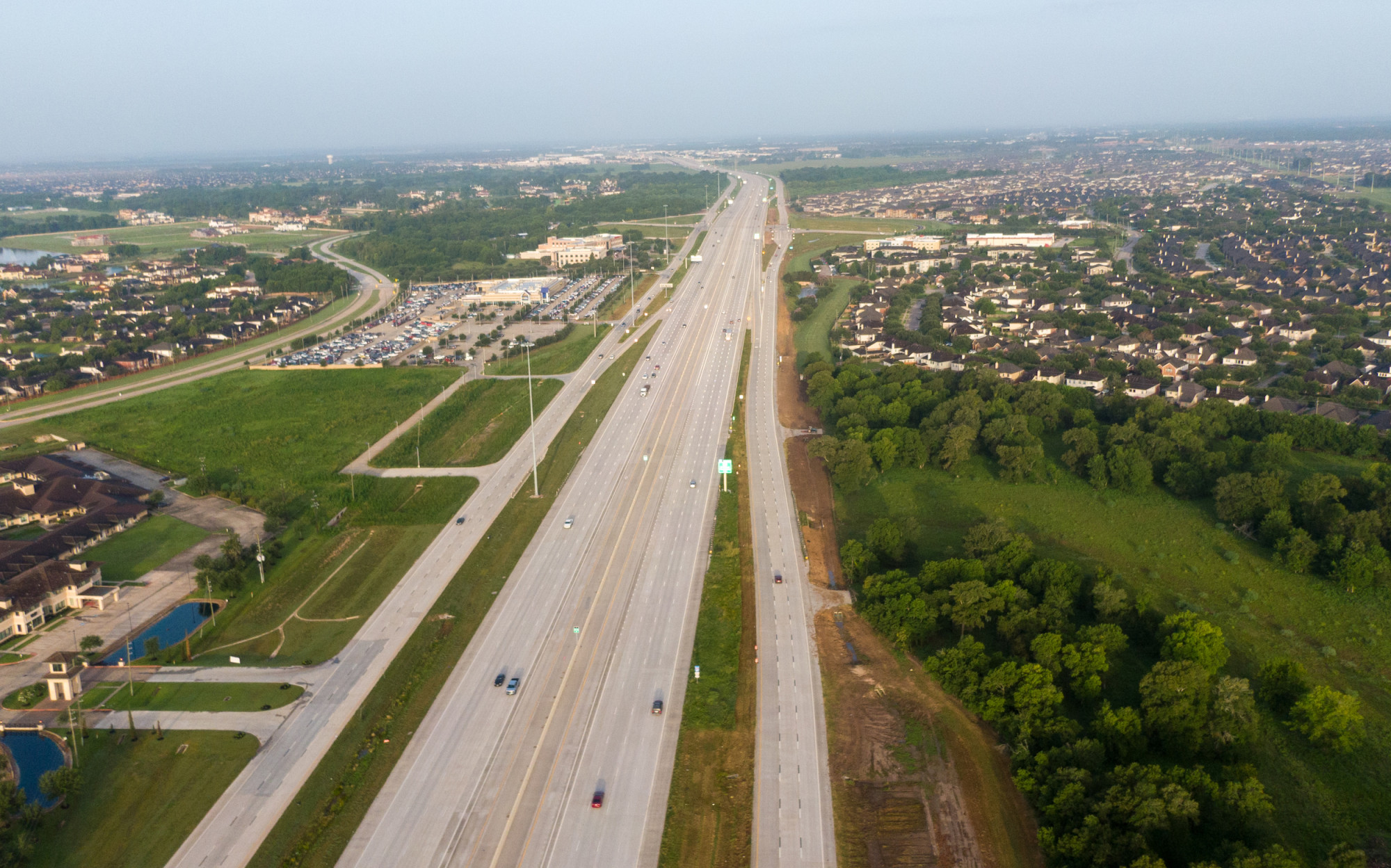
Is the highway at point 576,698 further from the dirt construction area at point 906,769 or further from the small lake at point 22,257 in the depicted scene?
the small lake at point 22,257

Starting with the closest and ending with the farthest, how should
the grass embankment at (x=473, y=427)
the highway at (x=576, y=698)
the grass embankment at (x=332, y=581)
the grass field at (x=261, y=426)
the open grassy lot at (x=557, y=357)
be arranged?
the highway at (x=576, y=698) < the grass embankment at (x=332, y=581) < the grass field at (x=261, y=426) < the grass embankment at (x=473, y=427) < the open grassy lot at (x=557, y=357)

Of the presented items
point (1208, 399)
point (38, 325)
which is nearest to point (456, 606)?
point (1208, 399)

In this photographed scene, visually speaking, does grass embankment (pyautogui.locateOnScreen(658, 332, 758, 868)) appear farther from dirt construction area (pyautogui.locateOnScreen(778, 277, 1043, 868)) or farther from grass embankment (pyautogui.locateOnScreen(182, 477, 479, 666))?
grass embankment (pyautogui.locateOnScreen(182, 477, 479, 666))

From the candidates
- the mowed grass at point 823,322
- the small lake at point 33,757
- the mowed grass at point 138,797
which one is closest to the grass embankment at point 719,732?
the mowed grass at point 138,797

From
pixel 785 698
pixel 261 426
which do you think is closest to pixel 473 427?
pixel 261 426

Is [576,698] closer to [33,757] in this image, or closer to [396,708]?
[396,708]

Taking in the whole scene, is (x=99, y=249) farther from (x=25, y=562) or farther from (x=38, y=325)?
(x=25, y=562)
